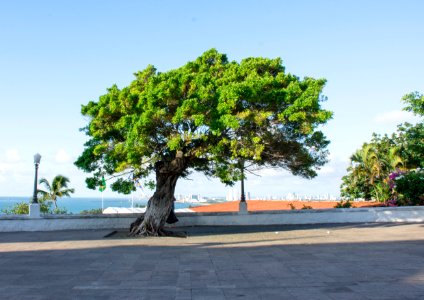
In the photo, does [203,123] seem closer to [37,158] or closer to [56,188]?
[37,158]

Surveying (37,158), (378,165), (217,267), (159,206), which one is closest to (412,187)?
(378,165)

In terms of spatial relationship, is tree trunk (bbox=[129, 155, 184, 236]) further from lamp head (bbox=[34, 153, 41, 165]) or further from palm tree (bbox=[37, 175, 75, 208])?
palm tree (bbox=[37, 175, 75, 208])

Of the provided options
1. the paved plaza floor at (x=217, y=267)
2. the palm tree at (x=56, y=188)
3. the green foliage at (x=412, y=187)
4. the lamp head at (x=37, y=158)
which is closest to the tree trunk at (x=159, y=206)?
the paved plaza floor at (x=217, y=267)

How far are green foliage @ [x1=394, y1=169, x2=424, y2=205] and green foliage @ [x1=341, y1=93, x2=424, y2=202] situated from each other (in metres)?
1.85

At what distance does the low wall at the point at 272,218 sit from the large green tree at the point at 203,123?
14.2 feet

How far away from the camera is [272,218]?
23.6 meters

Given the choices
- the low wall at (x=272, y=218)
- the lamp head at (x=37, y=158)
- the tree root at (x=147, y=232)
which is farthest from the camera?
the low wall at (x=272, y=218)

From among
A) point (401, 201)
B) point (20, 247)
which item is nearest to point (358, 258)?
point (20, 247)

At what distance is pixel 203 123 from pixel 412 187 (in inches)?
630

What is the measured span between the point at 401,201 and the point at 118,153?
18135 mm

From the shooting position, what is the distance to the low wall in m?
22.6

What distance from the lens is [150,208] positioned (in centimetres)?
1878

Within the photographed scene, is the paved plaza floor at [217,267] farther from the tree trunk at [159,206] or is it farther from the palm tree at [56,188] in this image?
the palm tree at [56,188]

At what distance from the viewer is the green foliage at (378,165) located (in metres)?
29.1
